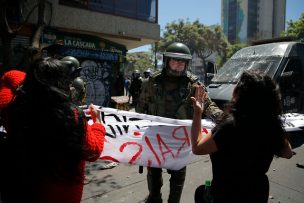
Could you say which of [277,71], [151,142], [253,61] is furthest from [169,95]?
[253,61]

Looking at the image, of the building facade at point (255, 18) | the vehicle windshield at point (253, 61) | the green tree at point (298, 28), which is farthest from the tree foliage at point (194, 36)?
the building facade at point (255, 18)

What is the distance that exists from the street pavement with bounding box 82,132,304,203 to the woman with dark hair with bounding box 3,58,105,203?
2.19m

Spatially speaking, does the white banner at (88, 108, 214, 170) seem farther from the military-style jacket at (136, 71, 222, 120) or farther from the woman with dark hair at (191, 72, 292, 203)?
the woman with dark hair at (191, 72, 292, 203)

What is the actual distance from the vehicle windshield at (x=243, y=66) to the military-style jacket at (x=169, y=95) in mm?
3917

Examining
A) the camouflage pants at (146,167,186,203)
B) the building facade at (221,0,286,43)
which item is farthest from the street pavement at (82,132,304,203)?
the building facade at (221,0,286,43)

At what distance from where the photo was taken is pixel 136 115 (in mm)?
3141

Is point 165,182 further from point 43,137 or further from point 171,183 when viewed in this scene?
point 43,137

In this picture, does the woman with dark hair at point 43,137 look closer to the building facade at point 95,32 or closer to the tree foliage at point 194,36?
the building facade at point 95,32

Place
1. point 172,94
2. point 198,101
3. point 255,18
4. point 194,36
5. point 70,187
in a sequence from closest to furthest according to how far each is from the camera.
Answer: point 70,187 < point 198,101 < point 172,94 < point 194,36 < point 255,18

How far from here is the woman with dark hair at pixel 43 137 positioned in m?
1.59

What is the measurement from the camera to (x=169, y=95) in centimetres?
329

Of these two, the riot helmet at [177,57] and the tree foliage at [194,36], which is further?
the tree foliage at [194,36]

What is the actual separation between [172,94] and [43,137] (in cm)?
192

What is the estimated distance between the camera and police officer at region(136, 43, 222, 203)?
3.20m
